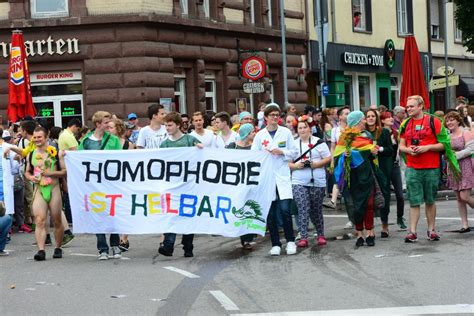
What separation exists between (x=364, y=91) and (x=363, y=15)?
9.60 ft

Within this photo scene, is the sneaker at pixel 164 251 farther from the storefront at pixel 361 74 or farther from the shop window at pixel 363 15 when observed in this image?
the shop window at pixel 363 15

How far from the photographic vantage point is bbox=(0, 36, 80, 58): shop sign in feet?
91.9

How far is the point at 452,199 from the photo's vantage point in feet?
74.8

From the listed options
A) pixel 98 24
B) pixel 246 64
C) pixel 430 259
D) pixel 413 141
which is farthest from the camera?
pixel 246 64

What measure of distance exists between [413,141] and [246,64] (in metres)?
16.9

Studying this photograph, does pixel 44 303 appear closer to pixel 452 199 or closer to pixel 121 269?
pixel 121 269

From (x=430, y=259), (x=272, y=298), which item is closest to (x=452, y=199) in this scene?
(x=430, y=259)

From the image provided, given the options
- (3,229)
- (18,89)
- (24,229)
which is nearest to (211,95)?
(18,89)

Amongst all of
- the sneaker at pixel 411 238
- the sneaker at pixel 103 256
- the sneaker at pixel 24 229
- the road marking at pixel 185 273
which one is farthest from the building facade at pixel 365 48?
the road marking at pixel 185 273

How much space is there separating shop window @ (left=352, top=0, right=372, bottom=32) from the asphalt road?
27.1 meters

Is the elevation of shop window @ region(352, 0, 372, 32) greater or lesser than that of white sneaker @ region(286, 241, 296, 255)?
greater

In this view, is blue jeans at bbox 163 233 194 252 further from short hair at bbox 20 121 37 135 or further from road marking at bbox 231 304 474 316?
road marking at bbox 231 304 474 316

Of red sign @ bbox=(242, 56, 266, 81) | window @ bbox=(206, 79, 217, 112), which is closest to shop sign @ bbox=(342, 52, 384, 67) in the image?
window @ bbox=(206, 79, 217, 112)

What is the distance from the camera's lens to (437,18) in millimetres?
49156
